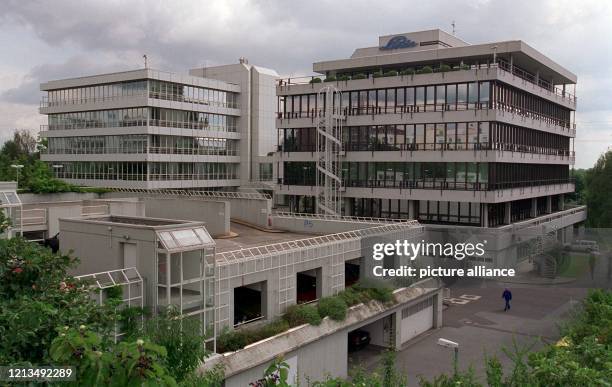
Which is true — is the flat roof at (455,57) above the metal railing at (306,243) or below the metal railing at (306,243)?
above

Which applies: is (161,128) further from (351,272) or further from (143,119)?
(351,272)

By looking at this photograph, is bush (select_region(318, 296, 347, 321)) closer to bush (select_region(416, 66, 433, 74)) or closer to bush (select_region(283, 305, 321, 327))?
bush (select_region(283, 305, 321, 327))

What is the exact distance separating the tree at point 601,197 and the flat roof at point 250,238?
133ft

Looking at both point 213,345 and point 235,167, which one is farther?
point 235,167

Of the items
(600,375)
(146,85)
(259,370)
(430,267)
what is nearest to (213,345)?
(259,370)

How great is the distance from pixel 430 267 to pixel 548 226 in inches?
952

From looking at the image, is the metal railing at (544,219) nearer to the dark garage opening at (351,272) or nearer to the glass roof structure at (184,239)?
the dark garage opening at (351,272)

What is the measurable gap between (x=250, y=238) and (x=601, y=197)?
45.8 m

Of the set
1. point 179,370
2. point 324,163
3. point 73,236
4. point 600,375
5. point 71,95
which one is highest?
point 71,95

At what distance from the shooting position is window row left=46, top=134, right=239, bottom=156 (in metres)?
56.9

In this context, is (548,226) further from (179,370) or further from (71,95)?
(71,95)

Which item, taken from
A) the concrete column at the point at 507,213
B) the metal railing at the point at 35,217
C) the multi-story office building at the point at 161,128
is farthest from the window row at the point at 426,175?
the metal railing at the point at 35,217

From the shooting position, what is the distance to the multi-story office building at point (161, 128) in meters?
56.6

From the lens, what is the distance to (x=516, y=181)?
49406 millimetres
